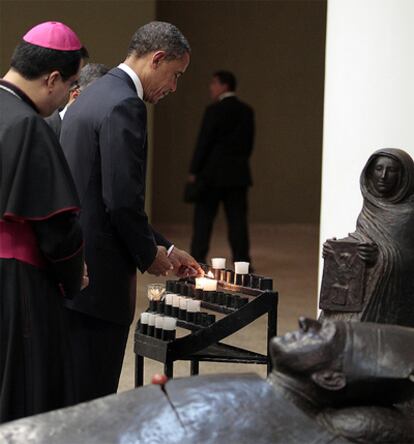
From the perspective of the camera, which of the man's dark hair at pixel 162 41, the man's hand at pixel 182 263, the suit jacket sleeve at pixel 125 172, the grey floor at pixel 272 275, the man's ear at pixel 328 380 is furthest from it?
the grey floor at pixel 272 275

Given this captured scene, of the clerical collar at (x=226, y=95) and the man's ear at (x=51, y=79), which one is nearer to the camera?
the man's ear at (x=51, y=79)

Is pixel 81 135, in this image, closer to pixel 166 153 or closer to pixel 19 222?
pixel 19 222

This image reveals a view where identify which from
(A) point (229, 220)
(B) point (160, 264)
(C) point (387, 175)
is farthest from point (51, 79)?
(A) point (229, 220)

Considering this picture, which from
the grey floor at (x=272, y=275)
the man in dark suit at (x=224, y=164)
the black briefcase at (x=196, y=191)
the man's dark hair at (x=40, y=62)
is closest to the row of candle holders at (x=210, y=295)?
the man's dark hair at (x=40, y=62)

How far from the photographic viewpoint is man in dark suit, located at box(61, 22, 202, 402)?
14.7 ft

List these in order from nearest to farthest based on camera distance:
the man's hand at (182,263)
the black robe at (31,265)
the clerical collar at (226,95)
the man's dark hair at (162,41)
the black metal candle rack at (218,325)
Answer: the black robe at (31,265)
the man's dark hair at (162,41)
the black metal candle rack at (218,325)
the man's hand at (182,263)
the clerical collar at (226,95)

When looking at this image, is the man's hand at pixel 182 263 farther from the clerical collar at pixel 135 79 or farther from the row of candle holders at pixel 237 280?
the clerical collar at pixel 135 79

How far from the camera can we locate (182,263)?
15.9 ft

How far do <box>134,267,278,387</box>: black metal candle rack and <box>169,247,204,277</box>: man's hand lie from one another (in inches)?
6.4

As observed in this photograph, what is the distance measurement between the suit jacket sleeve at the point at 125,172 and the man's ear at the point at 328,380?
165 centimetres

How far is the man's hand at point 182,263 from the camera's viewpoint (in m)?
4.81

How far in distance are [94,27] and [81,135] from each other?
8.33m

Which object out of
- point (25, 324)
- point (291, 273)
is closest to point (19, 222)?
point (25, 324)

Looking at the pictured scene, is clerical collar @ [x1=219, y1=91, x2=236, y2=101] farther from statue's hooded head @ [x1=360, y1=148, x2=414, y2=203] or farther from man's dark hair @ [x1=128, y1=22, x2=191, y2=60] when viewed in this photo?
man's dark hair @ [x1=128, y1=22, x2=191, y2=60]
